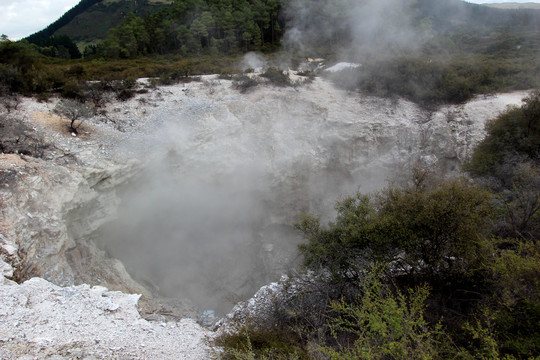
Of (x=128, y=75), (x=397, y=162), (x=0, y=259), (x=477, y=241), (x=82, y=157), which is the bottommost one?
(x=397, y=162)

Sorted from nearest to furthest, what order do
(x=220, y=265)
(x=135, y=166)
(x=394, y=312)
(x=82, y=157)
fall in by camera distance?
(x=394, y=312), (x=82, y=157), (x=135, y=166), (x=220, y=265)

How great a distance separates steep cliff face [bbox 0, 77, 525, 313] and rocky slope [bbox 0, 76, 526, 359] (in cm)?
4

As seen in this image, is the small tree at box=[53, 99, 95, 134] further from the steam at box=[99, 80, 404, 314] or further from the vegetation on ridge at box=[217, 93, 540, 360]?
the vegetation on ridge at box=[217, 93, 540, 360]

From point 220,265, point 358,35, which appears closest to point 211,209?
point 220,265

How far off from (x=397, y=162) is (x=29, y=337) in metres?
11.6

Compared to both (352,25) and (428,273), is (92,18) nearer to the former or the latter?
(352,25)

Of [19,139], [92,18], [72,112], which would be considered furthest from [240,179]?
[92,18]

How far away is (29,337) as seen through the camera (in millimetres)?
4234

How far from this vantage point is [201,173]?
443 inches

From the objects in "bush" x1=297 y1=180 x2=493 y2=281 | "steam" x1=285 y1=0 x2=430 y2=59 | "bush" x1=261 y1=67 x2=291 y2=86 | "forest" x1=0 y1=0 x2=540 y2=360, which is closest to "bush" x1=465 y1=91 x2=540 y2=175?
"forest" x1=0 y1=0 x2=540 y2=360

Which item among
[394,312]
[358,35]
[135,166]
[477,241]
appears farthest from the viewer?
[358,35]

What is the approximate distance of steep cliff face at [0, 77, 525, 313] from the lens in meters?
9.38

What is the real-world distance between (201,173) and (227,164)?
3.53 ft

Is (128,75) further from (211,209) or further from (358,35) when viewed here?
(358,35)
